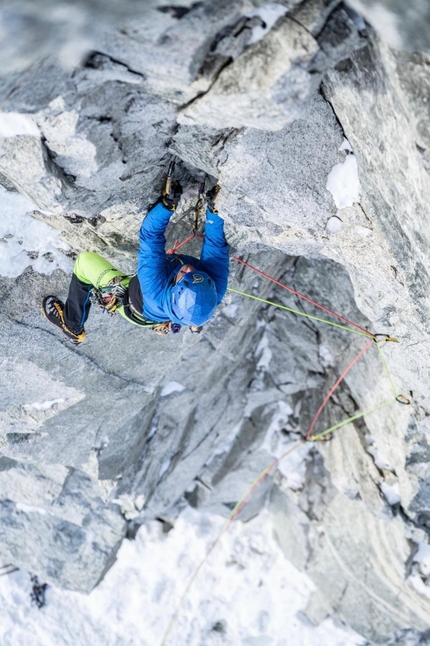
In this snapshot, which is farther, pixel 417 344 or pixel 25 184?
pixel 417 344

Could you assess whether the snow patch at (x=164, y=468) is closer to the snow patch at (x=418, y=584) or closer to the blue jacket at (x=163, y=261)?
the snow patch at (x=418, y=584)

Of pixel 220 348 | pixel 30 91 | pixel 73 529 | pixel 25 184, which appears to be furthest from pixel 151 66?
pixel 73 529

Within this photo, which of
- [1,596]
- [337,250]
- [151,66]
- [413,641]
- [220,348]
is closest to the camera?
[151,66]

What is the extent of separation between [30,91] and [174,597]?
902 centimetres

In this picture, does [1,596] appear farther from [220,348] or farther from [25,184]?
[25,184]

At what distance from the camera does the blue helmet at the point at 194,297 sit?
13.5ft

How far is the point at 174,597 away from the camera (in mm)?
9391

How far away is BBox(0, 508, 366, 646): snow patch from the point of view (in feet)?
29.6

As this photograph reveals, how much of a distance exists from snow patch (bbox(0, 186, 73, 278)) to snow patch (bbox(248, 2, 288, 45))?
8.55ft

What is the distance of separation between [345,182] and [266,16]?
1.57 meters

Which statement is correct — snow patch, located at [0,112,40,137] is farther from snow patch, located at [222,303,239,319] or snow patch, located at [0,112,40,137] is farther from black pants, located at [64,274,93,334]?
snow patch, located at [222,303,239,319]

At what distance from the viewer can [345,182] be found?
394 centimetres

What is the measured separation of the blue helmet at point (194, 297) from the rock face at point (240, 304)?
743mm

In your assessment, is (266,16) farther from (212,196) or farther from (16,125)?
(212,196)
